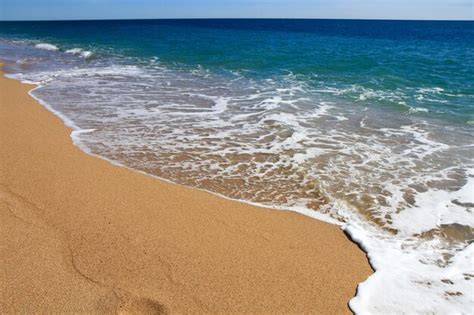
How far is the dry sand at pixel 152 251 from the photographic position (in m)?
3.27

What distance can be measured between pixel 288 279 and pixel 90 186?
317 cm

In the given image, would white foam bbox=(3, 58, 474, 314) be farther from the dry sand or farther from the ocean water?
the dry sand

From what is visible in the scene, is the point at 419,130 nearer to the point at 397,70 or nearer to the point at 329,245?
the point at 329,245

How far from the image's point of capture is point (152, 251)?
392cm

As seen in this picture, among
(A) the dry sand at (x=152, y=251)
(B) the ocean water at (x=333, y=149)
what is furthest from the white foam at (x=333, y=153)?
(A) the dry sand at (x=152, y=251)

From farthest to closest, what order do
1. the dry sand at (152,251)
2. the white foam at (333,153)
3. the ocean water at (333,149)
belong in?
the ocean water at (333,149) → the white foam at (333,153) → the dry sand at (152,251)

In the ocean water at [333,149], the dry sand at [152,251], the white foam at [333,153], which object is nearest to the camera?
the dry sand at [152,251]

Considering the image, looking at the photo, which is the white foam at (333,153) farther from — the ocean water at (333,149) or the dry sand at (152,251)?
the dry sand at (152,251)

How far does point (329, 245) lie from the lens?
14.2 ft

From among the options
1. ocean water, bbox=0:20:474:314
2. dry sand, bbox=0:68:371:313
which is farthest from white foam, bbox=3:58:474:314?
dry sand, bbox=0:68:371:313

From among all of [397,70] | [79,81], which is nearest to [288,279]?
[79,81]

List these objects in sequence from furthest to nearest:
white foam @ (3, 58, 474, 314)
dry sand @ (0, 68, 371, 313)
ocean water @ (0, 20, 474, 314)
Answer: ocean water @ (0, 20, 474, 314), white foam @ (3, 58, 474, 314), dry sand @ (0, 68, 371, 313)

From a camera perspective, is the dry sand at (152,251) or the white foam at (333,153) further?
the white foam at (333,153)

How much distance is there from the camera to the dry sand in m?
3.27
